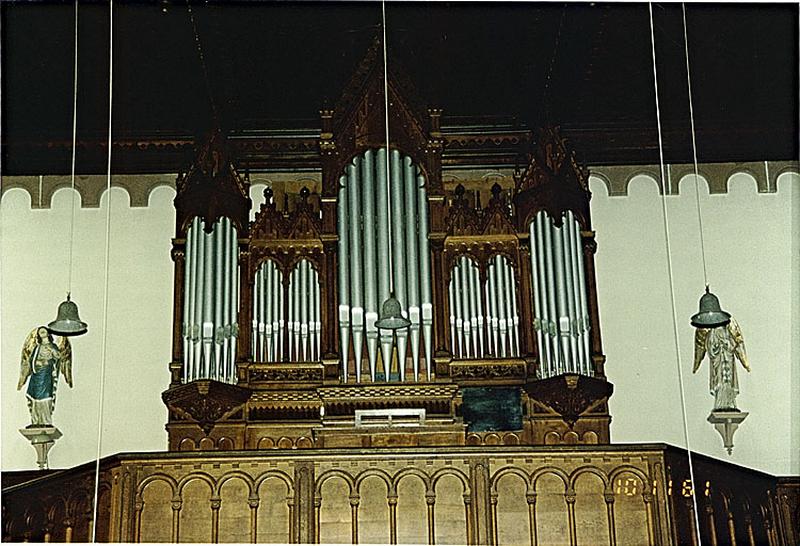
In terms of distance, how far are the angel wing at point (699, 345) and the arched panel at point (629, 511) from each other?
6.37ft

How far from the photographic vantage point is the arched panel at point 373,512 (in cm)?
749

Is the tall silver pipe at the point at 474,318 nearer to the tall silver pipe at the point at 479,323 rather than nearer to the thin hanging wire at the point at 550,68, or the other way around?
the tall silver pipe at the point at 479,323

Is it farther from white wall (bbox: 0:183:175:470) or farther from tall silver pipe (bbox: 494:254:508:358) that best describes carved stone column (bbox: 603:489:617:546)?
white wall (bbox: 0:183:175:470)

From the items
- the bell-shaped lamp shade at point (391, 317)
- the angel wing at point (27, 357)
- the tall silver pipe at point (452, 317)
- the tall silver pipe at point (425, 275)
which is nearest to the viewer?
the bell-shaped lamp shade at point (391, 317)

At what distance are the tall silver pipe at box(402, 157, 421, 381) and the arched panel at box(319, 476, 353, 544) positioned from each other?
5.06 ft

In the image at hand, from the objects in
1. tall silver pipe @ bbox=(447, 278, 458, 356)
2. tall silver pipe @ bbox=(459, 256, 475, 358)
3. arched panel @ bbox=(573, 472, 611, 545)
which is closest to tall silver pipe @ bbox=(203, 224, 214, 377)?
tall silver pipe @ bbox=(447, 278, 458, 356)

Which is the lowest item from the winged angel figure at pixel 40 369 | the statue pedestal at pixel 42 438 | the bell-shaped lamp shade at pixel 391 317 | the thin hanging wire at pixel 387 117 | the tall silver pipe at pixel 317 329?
the statue pedestal at pixel 42 438

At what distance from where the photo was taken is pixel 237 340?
917 centimetres

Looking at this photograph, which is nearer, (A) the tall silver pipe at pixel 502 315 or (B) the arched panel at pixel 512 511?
(B) the arched panel at pixel 512 511

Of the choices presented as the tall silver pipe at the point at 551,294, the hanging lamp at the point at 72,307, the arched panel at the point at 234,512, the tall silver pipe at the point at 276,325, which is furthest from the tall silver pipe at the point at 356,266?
the hanging lamp at the point at 72,307

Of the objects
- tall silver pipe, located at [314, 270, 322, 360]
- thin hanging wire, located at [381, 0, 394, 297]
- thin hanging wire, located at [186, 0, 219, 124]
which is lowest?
tall silver pipe, located at [314, 270, 322, 360]

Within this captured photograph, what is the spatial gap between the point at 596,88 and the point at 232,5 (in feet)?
10.7

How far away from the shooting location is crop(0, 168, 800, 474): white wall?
9688mm

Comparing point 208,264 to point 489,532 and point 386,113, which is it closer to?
point 386,113
